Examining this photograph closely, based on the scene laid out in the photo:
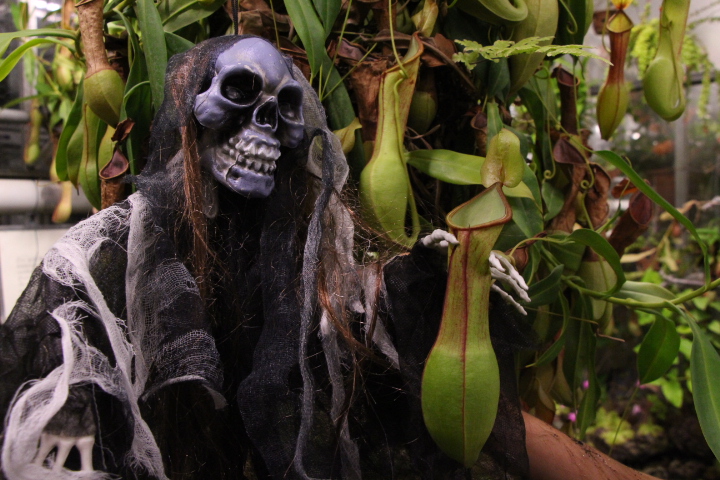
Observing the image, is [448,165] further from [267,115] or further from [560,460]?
[560,460]

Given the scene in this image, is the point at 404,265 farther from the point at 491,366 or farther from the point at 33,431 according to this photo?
the point at 33,431

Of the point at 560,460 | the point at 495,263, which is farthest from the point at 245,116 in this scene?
the point at 560,460

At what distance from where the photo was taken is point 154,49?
65 cm

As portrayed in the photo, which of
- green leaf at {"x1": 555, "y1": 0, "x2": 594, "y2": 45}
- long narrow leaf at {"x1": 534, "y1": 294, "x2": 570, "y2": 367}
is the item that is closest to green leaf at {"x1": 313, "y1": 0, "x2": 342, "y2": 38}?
green leaf at {"x1": 555, "y1": 0, "x2": 594, "y2": 45}

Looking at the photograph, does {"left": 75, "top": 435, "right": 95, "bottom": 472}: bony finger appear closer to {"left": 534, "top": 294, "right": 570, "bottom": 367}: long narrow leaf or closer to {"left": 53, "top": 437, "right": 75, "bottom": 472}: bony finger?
{"left": 53, "top": 437, "right": 75, "bottom": 472}: bony finger

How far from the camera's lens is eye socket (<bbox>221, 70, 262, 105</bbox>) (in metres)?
0.56

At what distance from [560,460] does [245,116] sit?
1.63ft

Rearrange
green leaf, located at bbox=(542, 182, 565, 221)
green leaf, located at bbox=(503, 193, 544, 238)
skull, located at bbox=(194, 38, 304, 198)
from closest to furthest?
skull, located at bbox=(194, 38, 304, 198), green leaf, located at bbox=(503, 193, 544, 238), green leaf, located at bbox=(542, 182, 565, 221)

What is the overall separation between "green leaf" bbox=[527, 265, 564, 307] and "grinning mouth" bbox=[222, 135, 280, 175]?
1.07 ft

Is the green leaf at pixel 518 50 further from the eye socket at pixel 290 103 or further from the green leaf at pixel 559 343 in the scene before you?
the green leaf at pixel 559 343

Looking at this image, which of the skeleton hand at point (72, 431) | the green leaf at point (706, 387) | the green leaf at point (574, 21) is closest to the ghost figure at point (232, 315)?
the skeleton hand at point (72, 431)

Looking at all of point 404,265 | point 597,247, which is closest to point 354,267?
point 404,265

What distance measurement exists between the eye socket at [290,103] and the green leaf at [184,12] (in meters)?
0.19

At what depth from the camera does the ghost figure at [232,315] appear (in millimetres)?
476
